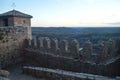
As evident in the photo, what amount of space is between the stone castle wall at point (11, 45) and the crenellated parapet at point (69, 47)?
0.64 meters

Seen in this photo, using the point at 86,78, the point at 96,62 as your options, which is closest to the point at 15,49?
the point at 96,62

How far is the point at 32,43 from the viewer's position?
11.4 m

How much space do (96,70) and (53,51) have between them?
114 inches

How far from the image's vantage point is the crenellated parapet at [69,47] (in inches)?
319

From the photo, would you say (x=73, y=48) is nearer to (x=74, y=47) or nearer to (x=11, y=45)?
(x=74, y=47)

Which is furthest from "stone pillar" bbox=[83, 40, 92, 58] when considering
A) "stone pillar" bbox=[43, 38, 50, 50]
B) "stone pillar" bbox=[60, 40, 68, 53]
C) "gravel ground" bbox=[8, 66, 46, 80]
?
"gravel ground" bbox=[8, 66, 46, 80]

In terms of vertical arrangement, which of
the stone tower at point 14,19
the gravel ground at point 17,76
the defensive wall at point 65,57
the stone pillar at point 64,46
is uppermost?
the stone tower at point 14,19

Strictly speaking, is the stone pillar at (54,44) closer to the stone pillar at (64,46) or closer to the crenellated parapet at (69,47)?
the crenellated parapet at (69,47)

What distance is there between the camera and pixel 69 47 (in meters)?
9.38

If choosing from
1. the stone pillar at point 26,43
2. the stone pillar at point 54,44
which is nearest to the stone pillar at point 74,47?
the stone pillar at point 54,44

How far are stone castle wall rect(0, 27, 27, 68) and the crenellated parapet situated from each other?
2.11ft

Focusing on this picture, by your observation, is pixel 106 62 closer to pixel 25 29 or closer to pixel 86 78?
pixel 86 78

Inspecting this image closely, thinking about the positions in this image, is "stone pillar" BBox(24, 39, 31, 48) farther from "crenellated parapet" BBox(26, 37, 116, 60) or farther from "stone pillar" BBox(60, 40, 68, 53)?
"stone pillar" BBox(60, 40, 68, 53)

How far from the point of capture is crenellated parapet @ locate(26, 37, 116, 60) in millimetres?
8102
